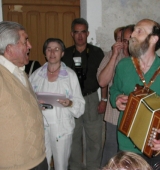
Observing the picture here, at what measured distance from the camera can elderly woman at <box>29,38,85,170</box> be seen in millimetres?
2975

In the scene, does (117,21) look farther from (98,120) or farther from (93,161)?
(93,161)

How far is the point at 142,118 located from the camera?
6.62ft

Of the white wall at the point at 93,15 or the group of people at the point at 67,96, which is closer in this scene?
the group of people at the point at 67,96

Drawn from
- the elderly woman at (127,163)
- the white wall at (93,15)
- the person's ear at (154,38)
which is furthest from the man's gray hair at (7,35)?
the white wall at (93,15)

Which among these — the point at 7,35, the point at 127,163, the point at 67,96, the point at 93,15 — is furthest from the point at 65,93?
the point at 127,163

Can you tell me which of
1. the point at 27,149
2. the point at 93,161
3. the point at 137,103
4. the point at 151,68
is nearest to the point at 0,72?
the point at 27,149

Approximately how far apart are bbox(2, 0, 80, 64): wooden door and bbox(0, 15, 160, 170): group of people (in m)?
0.62

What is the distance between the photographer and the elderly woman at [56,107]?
2.97m

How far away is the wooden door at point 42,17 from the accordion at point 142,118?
7.54ft

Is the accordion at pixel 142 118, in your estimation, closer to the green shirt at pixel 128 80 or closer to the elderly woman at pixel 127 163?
the green shirt at pixel 128 80

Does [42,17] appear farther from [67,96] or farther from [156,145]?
[156,145]

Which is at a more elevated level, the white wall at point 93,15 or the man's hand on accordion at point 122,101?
the white wall at point 93,15

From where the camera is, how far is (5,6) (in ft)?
13.2

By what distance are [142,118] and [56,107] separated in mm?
1159
